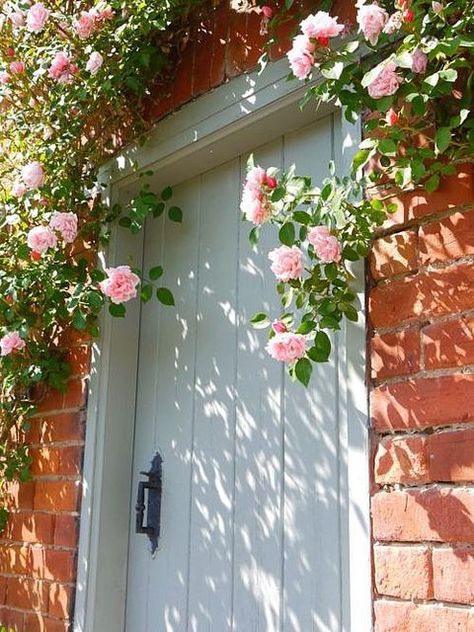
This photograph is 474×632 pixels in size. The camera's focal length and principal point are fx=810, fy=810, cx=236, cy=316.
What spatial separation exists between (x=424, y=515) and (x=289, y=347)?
396mm

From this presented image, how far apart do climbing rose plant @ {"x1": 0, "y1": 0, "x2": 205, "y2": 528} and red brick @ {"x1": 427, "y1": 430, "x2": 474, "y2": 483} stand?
3.33 feet

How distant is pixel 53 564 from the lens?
2.36 metres

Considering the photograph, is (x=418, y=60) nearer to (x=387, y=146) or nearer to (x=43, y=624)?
(x=387, y=146)

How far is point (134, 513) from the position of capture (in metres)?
2.34

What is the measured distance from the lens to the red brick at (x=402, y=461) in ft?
4.87

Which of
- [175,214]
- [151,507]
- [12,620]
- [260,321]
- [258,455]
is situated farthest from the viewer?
[12,620]

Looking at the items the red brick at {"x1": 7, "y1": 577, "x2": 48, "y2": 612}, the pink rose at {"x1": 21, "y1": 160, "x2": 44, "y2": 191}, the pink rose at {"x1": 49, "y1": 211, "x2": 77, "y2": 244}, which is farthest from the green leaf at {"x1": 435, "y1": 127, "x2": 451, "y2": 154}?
the red brick at {"x1": 7, "y1": 577, "x2": 48, "y2": 612}

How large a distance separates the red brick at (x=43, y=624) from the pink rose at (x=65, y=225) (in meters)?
1.09

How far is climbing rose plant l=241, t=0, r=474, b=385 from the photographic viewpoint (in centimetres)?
149

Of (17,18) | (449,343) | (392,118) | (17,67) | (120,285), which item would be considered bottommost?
(449,343)

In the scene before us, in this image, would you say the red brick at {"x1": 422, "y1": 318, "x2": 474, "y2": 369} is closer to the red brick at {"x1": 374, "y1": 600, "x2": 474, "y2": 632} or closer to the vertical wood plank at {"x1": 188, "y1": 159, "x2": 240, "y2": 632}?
the red brick at {"x1": 374, "y1": 600, "x2": 474, "y2": 632}

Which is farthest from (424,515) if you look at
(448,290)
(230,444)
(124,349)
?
(124,349)

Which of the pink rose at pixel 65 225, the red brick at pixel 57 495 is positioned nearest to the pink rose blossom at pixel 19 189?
the pink rose at pixel 65 225

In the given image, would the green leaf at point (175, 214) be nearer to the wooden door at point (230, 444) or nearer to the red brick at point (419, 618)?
the wooden door at point (230, 444)
